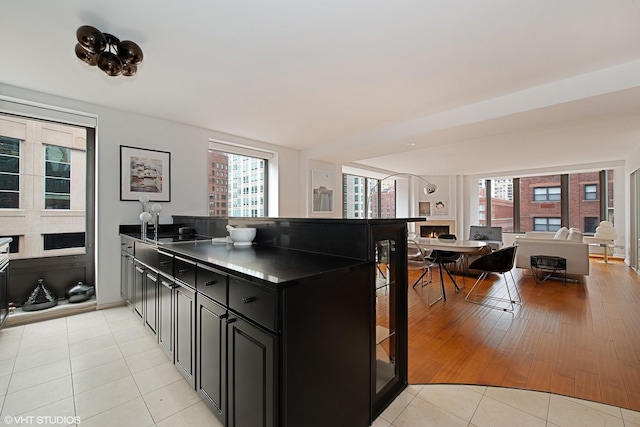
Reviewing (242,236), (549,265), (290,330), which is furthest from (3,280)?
(549,265)

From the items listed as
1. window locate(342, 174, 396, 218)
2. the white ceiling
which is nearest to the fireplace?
window locate(342, 174, 396, 218)

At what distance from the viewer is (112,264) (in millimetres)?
3457

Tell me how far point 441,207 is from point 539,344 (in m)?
7.16

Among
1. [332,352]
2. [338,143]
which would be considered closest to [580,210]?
[338,143]

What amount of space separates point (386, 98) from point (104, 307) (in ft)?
13.9

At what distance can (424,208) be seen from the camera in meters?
9.26

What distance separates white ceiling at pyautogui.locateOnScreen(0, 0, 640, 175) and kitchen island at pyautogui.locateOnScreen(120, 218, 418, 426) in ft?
4.71

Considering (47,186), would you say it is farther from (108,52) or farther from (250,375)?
(250,375)

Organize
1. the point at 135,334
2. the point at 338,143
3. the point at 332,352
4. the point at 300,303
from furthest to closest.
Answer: the point at 338,143 < the point at 135,334 < the point at 332,352 < the point at 300,303

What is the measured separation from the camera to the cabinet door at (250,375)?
3.67 feet

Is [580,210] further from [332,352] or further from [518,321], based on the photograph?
[332,352]

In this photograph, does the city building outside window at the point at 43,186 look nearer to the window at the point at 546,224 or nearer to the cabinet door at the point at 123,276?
the cabinet door at the point at 123,276

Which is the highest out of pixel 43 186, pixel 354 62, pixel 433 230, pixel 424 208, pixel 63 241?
pixel 354 62

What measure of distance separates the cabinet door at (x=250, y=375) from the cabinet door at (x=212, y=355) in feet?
0.22
